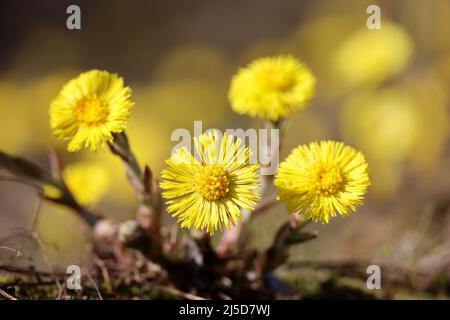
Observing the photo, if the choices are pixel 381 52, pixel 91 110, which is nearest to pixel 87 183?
pixel 91 110

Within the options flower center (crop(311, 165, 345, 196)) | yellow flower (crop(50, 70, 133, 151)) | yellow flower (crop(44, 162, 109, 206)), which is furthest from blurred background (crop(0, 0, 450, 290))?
flower center (crop(311, 165, 345, 196))

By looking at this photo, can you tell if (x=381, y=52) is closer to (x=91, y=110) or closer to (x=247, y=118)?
(x=247, y=118)

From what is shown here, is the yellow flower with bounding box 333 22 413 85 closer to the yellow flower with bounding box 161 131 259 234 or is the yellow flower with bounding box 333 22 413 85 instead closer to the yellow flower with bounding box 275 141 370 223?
the yellow flower with bounding box 275 141 370 223

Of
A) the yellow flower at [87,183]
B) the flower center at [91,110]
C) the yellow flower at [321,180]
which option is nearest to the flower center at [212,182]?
the yellow flower at [321,180]

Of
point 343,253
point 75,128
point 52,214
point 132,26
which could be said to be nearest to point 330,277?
point 343,253

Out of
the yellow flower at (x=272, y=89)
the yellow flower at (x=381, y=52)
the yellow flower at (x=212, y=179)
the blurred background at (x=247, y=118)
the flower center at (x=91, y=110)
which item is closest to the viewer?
the yellow flower at (x=212, y=179)

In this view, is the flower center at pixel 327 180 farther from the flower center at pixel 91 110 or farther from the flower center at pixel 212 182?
the flower center at pixel 91 110

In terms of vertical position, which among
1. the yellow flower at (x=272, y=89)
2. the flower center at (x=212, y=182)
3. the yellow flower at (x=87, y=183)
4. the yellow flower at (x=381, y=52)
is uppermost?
the yellow flower at (x=381, y=52)
